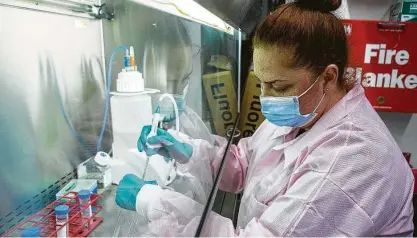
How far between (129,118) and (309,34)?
652mm

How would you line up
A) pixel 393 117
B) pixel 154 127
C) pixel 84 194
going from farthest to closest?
pixel 393 117, pixel 154 127, pixel 84 194

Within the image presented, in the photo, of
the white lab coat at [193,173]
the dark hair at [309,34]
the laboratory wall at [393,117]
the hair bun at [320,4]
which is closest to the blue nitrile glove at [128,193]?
the white lab coat at [193,173]

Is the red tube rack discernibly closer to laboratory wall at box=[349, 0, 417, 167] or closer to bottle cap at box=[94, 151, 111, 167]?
bottle cap at box=[94, 151, 111, 167]

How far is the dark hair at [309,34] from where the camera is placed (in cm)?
87

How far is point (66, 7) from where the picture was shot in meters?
1.07

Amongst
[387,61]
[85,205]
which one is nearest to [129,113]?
[85,205]

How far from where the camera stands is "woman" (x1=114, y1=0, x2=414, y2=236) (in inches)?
29.7

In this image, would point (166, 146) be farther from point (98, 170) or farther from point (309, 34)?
point (309, 34)

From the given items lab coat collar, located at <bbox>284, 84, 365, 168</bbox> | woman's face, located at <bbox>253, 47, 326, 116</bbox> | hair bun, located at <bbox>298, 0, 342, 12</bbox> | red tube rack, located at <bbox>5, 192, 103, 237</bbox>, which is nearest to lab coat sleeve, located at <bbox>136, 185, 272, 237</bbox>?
red tube rack, located at <bbox>5, 192, 103, 237</bbox>

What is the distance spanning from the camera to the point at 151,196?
82 cm

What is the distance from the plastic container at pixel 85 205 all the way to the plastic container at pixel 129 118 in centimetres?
24

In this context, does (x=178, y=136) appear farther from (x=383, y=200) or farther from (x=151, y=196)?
(x=383, y=200)

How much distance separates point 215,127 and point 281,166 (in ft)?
1.93

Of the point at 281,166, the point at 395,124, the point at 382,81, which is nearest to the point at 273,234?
the point at 281,166
